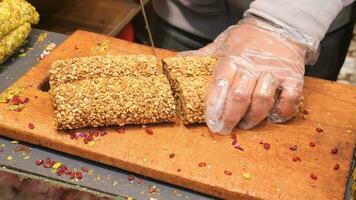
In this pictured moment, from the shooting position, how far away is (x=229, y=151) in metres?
1.16

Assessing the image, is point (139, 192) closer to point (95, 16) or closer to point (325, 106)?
point (325, 106)

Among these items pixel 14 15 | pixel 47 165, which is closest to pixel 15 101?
pixel 47 165

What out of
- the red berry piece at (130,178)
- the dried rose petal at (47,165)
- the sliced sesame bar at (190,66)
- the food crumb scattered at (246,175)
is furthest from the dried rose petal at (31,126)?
the food crumb scattered at (246,175)

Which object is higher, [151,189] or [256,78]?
[256,78]

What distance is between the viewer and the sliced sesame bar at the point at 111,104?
1.18 m

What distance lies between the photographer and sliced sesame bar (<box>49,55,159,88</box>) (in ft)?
4.27

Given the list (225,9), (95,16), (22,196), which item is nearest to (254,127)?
(225,9)

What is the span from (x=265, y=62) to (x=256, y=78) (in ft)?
0.23

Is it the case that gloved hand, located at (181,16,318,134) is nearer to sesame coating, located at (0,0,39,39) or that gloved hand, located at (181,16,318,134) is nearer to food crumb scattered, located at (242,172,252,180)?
food crumb scattered, located at (242,172,252,180)

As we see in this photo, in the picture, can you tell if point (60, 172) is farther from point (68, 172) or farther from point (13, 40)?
point (13, 40)

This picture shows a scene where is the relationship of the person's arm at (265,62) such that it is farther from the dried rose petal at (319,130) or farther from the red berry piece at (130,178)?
the red berry piece at (130,178)

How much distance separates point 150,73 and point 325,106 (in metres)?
0.49

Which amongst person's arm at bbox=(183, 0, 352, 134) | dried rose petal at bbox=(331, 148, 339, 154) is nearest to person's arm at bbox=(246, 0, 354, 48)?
person's arm at bbox=(183, 0, 352, 134)

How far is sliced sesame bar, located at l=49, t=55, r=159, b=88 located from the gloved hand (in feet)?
0.69
